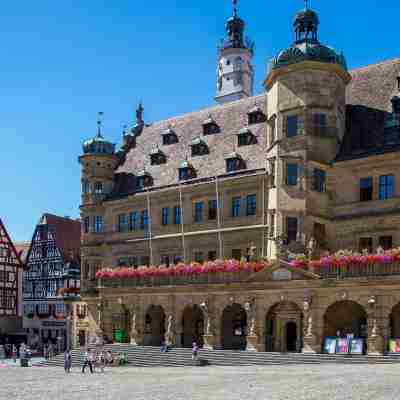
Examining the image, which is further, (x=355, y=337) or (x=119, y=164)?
(x=119, y=164)

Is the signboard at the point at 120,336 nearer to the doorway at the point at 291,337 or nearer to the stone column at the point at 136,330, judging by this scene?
the stone column at the point at 136,330

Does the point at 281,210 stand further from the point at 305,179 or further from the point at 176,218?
the point at 176,218

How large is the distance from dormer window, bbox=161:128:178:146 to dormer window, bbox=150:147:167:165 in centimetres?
131

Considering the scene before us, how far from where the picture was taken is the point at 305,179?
144 ft

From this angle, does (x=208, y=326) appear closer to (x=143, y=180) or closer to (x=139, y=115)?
(x=143, y=180)

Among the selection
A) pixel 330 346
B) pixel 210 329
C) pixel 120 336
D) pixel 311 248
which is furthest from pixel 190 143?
pixel 330 346

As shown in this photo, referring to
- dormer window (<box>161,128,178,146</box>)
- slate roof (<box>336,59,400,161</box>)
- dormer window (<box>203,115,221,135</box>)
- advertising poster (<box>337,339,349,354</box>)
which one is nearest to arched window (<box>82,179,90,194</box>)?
dormer window (<box>161,128,178,146</box>)

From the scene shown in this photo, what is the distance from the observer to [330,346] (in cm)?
3912

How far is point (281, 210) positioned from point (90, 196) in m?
20.5

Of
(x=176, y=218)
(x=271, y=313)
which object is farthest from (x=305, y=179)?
(x=176, y=218)

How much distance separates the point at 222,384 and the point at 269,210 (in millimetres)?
17381

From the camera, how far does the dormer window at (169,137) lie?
5806cm

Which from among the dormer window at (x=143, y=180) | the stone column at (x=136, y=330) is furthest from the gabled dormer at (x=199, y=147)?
the stone column at (x=136, y=330)

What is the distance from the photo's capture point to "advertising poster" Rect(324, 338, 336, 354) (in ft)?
128
